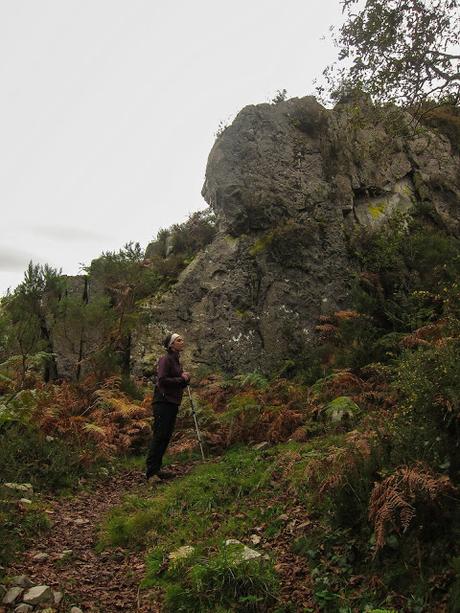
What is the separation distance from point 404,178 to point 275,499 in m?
14.6

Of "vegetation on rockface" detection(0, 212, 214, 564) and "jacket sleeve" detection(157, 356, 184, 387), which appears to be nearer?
"vegetation on rockface" detection(0, 212, 214, 564)

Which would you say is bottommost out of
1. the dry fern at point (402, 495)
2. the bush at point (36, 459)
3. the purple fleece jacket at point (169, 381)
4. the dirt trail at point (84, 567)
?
the dirt trail at point (84, 567)

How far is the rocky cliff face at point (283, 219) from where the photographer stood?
46.3ft

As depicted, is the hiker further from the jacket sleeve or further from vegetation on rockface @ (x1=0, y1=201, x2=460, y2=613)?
vegetation on rockface @ (x1=0, y1=201, x2=460, y2=613)

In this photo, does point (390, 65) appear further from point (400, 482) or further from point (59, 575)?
point (59, 575)

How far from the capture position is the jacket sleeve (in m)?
8.21

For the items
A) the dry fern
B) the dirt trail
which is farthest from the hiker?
the dry fern

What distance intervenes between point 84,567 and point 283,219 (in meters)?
12.0

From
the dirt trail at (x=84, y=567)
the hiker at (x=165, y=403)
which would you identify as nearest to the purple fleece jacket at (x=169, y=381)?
the hiker at (x=165, y=403)

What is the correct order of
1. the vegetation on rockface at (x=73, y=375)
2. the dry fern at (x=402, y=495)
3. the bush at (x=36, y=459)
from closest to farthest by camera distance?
the dry fern at (x=402, y=495) < the bush at (x=36, y=459) < the vegetation on rockface at (x=73, y=375)

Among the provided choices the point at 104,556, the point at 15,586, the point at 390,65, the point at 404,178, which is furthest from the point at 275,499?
the point at 404,178

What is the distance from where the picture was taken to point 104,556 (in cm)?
539

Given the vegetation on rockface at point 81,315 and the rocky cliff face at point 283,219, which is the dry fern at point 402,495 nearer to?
the vegetation on rockface at point 81,315

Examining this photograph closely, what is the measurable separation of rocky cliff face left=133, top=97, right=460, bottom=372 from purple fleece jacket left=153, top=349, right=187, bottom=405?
5379mm
